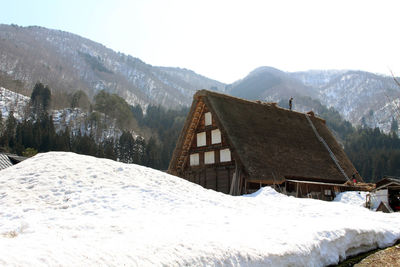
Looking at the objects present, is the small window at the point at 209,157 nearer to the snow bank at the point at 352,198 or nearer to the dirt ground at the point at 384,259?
the snow bank at the point at 352,198

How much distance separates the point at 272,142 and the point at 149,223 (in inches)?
694

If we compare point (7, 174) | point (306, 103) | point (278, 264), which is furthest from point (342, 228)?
point (306, 103)

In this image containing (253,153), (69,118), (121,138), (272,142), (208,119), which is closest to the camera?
(253,153)

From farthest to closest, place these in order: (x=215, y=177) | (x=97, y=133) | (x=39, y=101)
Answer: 1. (x=97, y=133)
2. (x=39, y=101)
3. (x=215, y=177)

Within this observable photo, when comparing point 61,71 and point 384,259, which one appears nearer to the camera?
point 384,259

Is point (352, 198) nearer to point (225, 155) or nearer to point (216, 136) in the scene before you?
point (225, 155)

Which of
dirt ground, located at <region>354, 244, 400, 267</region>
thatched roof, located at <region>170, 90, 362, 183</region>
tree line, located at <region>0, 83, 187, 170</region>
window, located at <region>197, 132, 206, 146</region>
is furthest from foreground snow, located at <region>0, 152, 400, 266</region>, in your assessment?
tree line, located at <region>0, 83, 187, 170</region>

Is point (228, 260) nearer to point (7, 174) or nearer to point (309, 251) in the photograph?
point (309, 251)

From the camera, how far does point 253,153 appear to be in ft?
69.8

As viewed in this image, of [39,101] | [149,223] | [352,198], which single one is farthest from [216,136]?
[39,101]

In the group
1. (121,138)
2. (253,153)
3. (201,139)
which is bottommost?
(253,153)

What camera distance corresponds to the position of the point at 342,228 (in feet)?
26.6

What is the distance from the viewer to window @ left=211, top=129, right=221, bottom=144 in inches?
925

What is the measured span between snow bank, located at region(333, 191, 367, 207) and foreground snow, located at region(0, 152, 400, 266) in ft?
33.7
